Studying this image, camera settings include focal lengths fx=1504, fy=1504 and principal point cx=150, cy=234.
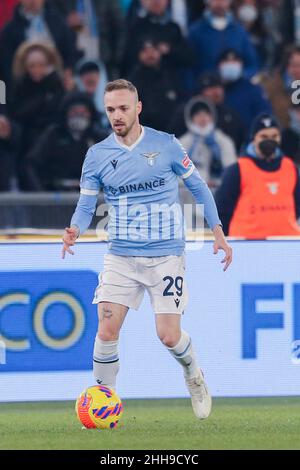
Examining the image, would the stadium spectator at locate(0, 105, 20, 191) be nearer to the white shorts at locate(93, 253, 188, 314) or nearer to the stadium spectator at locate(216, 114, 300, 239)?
the stadium spectator at locate(216, 114, 300, 239)

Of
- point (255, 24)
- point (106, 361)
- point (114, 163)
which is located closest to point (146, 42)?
point (255, 24)

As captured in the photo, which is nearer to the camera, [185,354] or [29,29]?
[185,354]

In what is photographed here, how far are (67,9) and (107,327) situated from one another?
8.35 meters

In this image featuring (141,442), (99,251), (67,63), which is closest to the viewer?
(141,442)

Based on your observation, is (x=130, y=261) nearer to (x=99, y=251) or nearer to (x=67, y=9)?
(x=99, y=251)

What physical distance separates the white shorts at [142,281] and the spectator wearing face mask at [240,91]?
22.5 feet

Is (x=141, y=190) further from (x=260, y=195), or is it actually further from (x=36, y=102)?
(x=36, y=102)

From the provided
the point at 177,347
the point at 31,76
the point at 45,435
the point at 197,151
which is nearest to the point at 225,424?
the point at 177,347

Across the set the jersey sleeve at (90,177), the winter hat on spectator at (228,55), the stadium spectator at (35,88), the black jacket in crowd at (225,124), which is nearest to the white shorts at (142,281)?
the jersey sleeve at (90,177)

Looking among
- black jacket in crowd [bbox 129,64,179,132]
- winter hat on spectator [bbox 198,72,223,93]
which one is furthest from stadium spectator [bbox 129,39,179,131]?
winter hat on spectator [bbox 198,72,223,93]

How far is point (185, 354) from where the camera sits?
952 cm

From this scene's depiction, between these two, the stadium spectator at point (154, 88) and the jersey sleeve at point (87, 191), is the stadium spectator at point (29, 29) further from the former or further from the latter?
the jersey sleeve at point (87, 191)

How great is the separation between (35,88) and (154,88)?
4.11 ft

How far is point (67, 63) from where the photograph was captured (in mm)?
16266
